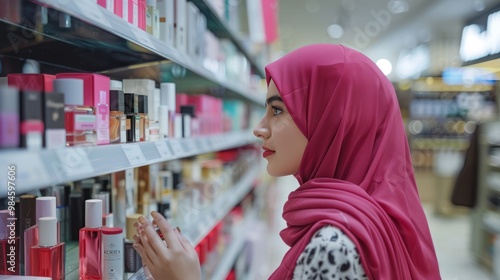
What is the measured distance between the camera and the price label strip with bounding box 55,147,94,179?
731mm

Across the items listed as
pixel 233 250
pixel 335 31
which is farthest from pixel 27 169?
pixel 335 31

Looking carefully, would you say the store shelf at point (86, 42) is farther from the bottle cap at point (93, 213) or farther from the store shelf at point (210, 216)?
the store shelf at point (210, 216)

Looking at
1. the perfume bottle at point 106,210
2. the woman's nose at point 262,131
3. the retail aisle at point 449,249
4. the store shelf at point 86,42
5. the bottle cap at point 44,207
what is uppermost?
the store shelf at point 86,42

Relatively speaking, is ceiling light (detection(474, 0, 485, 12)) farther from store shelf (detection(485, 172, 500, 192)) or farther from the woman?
the woman

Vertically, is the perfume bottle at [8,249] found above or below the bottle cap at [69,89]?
below

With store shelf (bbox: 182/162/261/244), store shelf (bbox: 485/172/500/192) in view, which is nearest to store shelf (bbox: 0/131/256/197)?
store shelf (bbox: 182/162/261/244)

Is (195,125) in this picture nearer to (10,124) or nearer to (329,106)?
(329,106)

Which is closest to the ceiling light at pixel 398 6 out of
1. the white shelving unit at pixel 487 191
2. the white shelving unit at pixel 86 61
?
the white shelving unit at pixel 487 191

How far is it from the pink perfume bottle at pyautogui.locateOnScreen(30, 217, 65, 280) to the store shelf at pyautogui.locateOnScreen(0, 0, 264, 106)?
41 centimetres

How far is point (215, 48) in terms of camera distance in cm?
249

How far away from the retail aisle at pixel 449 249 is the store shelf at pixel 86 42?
102 inches

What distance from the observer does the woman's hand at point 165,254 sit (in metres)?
0.99

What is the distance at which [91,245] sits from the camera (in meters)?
1.05

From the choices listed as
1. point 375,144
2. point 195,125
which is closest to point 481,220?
point 195,125
